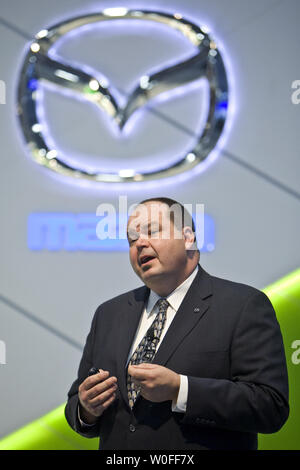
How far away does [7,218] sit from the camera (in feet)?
11.2

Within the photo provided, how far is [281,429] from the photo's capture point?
309cm

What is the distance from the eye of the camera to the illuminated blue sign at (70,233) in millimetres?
3316

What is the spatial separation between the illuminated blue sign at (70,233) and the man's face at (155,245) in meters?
0.99

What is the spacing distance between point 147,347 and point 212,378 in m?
0.27

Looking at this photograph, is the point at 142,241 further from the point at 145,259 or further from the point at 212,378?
the point at 212,378

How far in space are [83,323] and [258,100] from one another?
1.66m

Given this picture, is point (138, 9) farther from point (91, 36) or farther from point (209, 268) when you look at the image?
point (209, 268)
